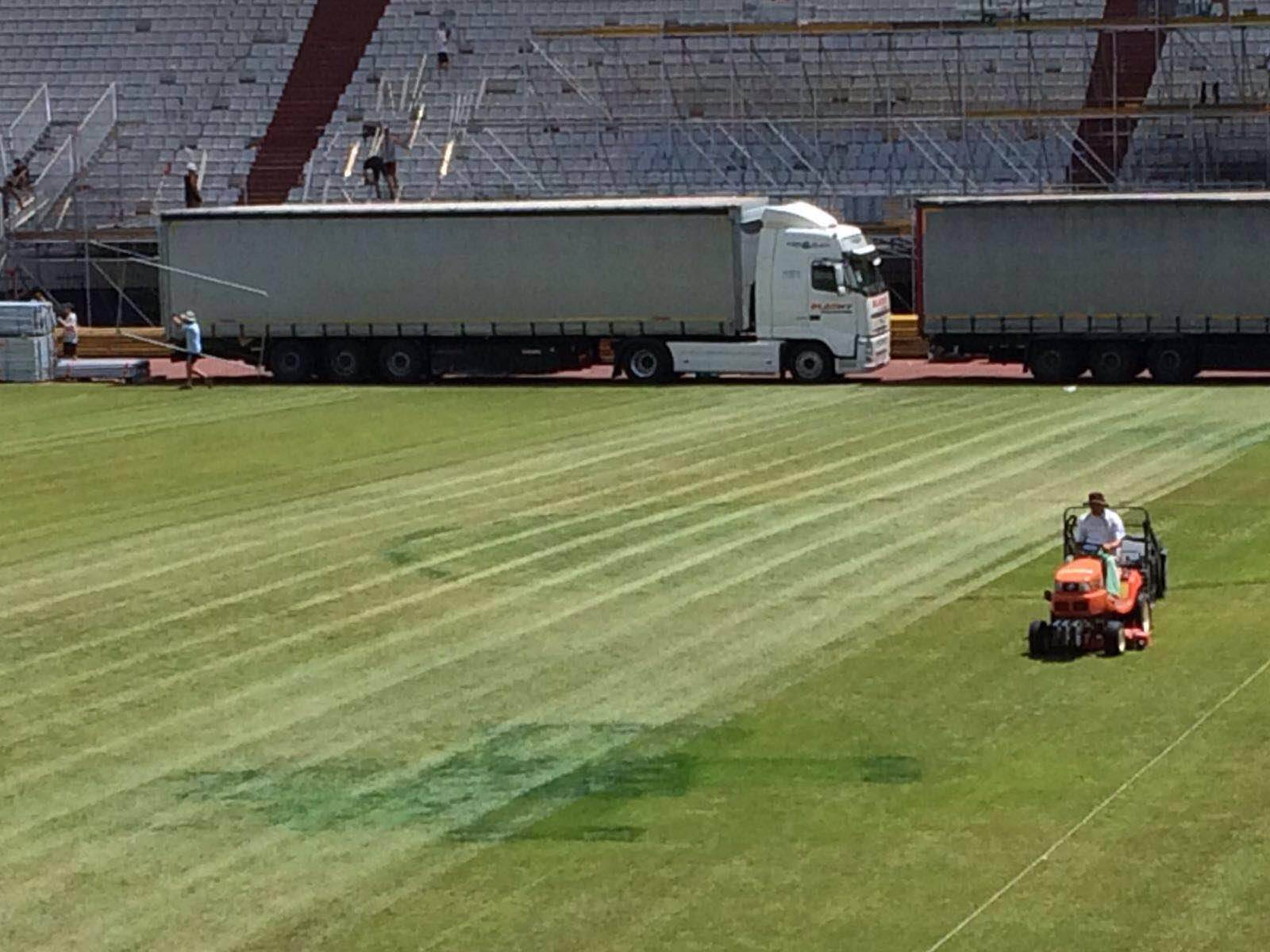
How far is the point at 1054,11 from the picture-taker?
180 ft

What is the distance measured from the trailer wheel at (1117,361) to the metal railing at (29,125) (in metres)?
27.6

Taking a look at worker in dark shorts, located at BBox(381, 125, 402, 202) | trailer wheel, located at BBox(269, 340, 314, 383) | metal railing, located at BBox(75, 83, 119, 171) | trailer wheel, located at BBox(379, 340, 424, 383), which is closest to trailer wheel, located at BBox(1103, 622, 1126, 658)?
trailer wheel, located at BBox(379, 340, 424, 383)

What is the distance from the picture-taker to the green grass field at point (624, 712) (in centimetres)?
1180

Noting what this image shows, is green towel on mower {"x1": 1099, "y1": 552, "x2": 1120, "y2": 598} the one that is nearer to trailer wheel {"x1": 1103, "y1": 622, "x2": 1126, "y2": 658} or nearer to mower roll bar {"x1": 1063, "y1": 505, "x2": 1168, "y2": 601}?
trailer wheel {"x1": 1103, "y1": 622, "x2": 1126, "y2": 658}

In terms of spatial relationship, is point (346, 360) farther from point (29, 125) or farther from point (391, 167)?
point (29, 125)

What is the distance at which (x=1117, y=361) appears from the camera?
4147 centimetres

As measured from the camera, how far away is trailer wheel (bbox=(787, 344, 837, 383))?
42531 millimetres

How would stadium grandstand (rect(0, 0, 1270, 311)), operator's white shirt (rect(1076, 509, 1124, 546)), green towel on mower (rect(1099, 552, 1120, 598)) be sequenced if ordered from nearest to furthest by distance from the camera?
green towel on mower (rect(1099, 552, 1120, 598))
operator's white shirt (rect(1076, 509, 1124, 546))
stadium grandstand (rect(0, 0, 1270, 311))

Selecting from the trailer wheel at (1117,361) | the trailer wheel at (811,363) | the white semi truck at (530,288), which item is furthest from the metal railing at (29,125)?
the trailer wheel at (1117,361)

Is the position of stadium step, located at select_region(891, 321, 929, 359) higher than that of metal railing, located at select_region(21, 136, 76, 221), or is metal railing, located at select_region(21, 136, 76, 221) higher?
metal railing, located at select_region(21, 136, 76, 221)

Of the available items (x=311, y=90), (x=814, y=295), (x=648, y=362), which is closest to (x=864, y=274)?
(x=814, y=295)

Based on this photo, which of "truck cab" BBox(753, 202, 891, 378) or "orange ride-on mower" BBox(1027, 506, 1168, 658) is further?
"truck cab" BBox(753, 202, 891, 378)

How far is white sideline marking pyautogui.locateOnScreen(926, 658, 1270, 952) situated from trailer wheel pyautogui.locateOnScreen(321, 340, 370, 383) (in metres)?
29.4

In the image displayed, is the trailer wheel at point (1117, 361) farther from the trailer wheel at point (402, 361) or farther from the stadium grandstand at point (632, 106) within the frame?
the trailer wheel at point (402, 361)
